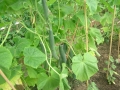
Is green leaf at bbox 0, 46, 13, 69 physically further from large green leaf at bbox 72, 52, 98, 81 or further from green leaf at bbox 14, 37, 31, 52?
large green leaf at bbox 72, 52, 98, 81

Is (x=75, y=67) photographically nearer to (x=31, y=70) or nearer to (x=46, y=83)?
(x=46, y=83)

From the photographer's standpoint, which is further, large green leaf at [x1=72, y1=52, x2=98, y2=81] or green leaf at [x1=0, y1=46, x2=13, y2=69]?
large green leaf at [x1=72, y1=52, x2=98, y2=81]

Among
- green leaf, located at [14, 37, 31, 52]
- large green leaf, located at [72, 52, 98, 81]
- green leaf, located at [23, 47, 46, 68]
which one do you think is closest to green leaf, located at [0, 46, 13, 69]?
green leaf, located at [23, 47, 46, 68]

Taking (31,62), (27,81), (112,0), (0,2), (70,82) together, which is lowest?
(70,82)

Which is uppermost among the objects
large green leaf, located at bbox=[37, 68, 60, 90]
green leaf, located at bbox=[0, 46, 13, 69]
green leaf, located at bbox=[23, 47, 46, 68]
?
green leaf, located at bbox=[0, 46, 13, 69]

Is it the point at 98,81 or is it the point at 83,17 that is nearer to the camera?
the point at 83,17

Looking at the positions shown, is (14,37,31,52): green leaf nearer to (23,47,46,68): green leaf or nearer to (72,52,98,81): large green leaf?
(23,47,46,68): green leaf

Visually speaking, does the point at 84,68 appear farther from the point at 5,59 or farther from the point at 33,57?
the point at 5,59

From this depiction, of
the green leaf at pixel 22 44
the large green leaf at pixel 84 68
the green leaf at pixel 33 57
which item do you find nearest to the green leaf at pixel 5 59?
the green leaf at pixel 33 57

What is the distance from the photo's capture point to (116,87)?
2.00m

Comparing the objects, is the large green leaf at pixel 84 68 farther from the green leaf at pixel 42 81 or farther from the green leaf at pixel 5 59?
the green leaf at pixel 5 59

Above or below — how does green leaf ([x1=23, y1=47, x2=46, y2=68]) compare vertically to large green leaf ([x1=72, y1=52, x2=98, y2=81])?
above

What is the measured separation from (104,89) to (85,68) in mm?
1062

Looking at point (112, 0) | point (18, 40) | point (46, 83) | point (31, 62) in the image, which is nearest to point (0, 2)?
point (18, 40)
